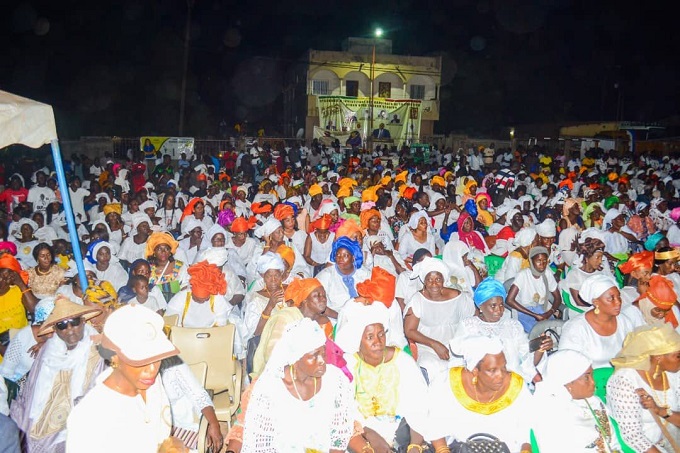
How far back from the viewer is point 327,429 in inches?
132

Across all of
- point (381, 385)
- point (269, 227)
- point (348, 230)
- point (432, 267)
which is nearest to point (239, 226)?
point (269, 227)

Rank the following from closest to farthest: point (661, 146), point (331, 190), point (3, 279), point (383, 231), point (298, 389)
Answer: point (298, 389) < point (3, 279) < point (383, 231) < point (331, 190) < point (661, 146)

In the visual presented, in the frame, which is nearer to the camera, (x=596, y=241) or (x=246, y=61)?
(x=596, y=241)

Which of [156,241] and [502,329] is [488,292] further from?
[156,241]

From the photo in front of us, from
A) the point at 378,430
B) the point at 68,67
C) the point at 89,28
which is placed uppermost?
the point at 89,28

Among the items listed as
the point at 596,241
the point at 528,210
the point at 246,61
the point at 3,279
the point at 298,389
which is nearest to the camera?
the point at 298,389

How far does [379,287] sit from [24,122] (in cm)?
320

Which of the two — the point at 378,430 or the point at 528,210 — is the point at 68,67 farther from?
the point at 378,430

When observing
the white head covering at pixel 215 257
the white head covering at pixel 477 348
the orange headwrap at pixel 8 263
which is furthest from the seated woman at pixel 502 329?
the orange headwrap at pixel 8 263

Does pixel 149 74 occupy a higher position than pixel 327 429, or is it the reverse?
pixel 149 74

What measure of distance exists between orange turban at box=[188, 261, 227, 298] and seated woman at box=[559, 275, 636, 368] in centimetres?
324

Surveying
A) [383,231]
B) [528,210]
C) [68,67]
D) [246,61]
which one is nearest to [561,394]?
[383,231]

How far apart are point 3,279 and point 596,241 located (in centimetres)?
623

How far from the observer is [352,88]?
3603 cm
